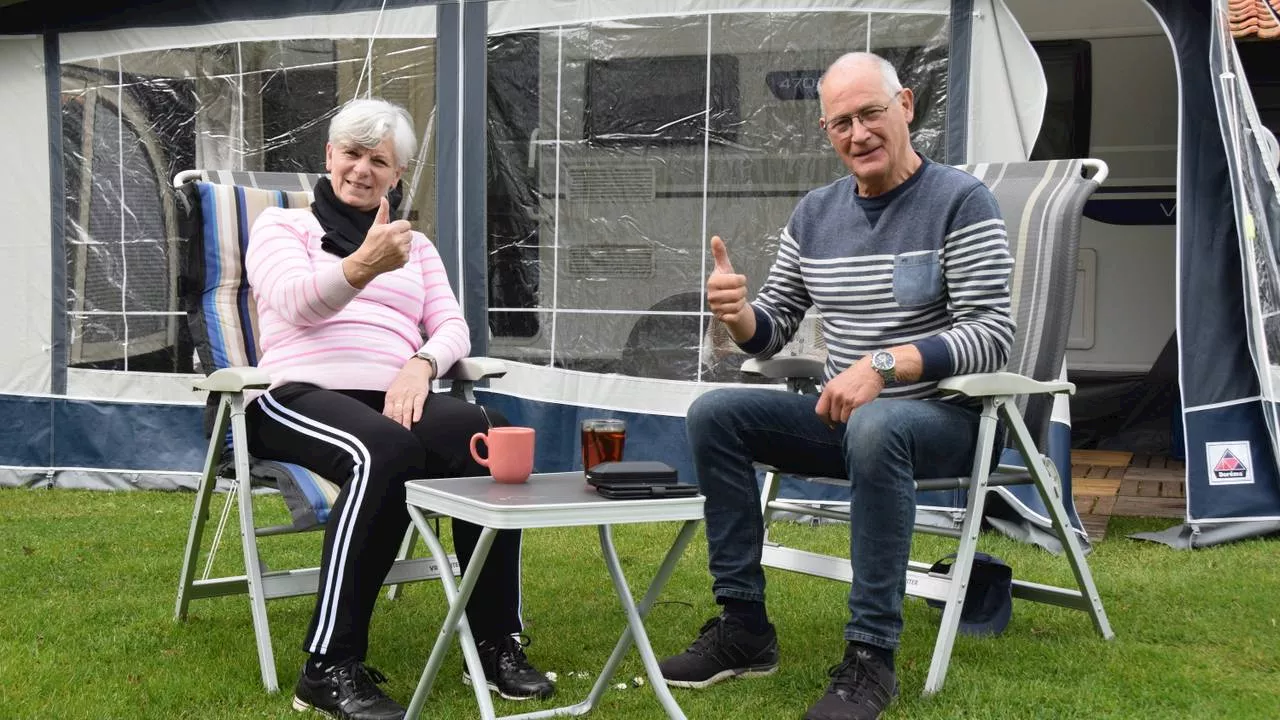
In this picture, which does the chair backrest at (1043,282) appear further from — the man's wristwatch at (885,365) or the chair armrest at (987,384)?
the man's wristwatch at (885,365)

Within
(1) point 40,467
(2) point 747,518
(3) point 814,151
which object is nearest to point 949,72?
(3) point 814,151

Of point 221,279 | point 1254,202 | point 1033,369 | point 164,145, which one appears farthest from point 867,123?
point 164,145

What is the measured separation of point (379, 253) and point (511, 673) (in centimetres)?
81

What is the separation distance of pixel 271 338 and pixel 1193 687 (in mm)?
1929

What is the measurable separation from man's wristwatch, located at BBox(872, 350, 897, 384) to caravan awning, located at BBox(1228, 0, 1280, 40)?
2.25m

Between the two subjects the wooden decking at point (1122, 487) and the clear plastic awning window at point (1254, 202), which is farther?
the wooden decking at point (1122, 487)

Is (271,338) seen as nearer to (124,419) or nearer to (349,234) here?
(349,234)

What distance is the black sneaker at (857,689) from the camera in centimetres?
224

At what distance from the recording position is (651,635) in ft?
9.55

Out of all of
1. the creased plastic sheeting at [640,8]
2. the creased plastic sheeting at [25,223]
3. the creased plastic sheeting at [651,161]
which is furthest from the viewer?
the creased plastic sheeting at [25,223]

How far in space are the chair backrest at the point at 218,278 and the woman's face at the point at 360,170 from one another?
1.12 feet

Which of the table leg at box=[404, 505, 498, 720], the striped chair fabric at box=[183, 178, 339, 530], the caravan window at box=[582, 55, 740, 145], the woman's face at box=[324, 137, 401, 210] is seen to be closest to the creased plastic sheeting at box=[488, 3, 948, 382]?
the caravan window at box=[582, 55, 740, 145]

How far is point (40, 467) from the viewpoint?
534 centimetres

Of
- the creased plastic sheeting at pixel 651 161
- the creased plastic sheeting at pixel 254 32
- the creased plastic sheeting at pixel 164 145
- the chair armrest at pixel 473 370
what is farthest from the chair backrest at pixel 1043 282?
the creased plastic sheeting at pixel 254 32
